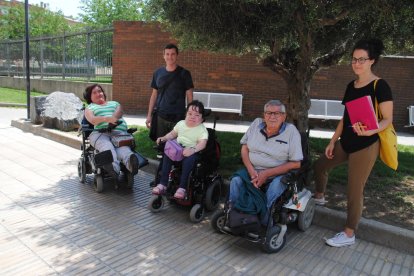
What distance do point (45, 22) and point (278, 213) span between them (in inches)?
1484

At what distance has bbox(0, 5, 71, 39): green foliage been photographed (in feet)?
114

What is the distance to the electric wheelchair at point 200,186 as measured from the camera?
439cm

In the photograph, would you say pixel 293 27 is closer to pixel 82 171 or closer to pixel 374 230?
pixel 374 230

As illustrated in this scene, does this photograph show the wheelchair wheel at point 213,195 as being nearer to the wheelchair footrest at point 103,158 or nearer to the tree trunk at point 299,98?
the wheelchair footrest at point 103,158

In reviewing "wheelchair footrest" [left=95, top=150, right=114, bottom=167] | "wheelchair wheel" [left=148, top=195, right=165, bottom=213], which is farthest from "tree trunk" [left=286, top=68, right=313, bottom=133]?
"wheelchair footrest" [left=95, top=150, right=114, bottom=167]

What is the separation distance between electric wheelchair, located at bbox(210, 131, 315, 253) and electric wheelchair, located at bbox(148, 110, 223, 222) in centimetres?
47

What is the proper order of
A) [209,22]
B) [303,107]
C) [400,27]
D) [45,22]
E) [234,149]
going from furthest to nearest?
[45,22] < [234,149] < [303,107] < [209,22] < [400,27]

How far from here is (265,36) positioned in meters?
4.95

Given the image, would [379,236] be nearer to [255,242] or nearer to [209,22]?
[255,242]

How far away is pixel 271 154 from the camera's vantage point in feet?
13.1

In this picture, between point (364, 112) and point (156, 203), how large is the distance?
2482mm

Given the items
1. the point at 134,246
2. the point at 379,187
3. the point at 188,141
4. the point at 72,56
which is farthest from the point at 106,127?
the point at 72,56

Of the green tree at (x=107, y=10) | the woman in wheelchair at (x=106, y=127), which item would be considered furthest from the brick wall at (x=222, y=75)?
the green tree at (x=107, y=10)

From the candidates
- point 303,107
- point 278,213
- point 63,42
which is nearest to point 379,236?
point 278,213
